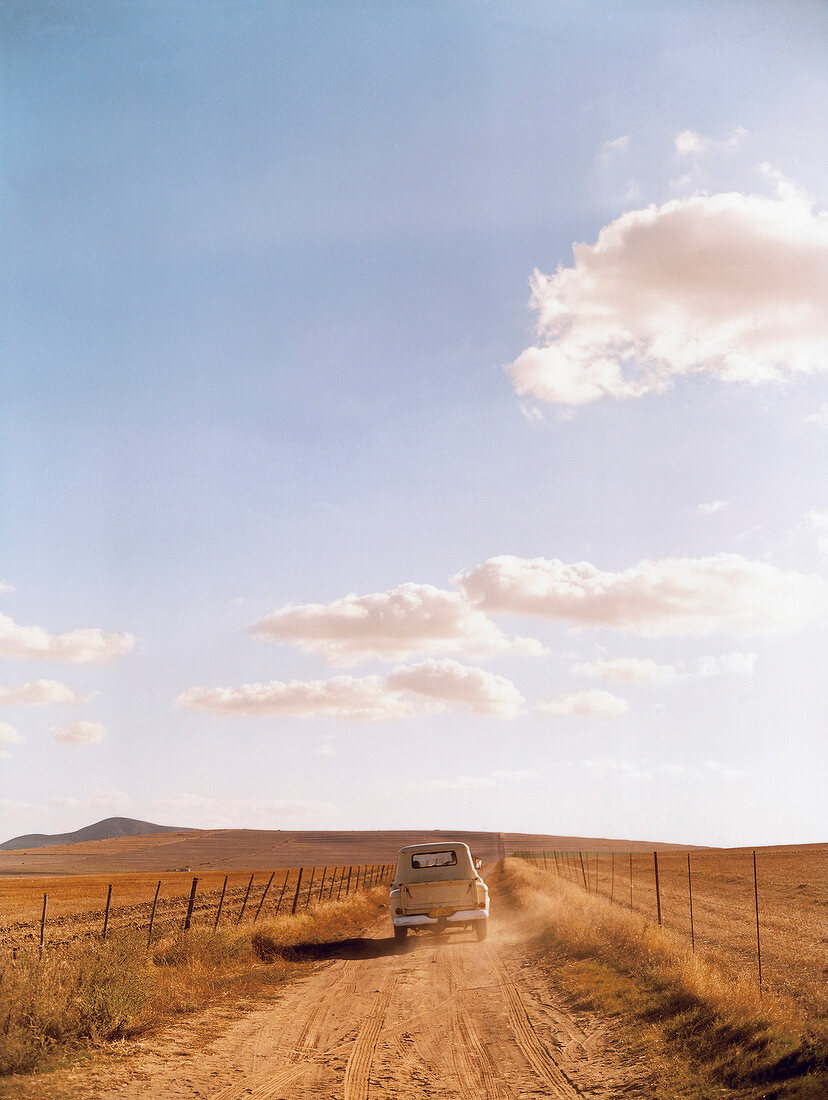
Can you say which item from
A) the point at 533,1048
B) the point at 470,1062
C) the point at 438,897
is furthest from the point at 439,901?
the point at 470,1062

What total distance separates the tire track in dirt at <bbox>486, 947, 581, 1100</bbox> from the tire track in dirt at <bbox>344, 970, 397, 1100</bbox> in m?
1.76

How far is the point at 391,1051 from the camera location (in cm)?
1030

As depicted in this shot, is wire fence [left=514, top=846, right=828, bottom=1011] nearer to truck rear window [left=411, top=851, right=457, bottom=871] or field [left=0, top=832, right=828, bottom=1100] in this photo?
field [left=0, top=832, right=828, bottom=1100]

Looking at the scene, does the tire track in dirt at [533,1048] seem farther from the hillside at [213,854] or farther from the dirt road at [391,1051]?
the hillside at [213,854]

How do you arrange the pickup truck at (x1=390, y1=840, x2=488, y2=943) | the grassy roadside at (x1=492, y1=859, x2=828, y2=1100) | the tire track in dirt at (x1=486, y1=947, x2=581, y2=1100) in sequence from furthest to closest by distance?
the pickup truck at (x1=390, y1=840, x2=488, y2=943), the tire track in dirt at (x1=486, y1=947, x2=581, y2=1100), the grassy roadside at (x1=492, y1=859, x2=828, y2=1100)

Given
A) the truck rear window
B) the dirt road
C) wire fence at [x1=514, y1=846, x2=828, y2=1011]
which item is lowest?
wire fence at [x1=514, y1=846, x2=828, y2=1011]

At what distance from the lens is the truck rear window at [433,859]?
21625 mm

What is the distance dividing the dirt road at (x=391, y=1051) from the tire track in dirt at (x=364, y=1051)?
Result: 15mm

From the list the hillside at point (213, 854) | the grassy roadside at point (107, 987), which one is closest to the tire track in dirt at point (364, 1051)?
the grassy roadside at point (107, 987)

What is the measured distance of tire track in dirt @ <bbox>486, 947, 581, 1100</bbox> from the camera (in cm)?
885

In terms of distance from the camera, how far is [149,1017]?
1150 centimetres

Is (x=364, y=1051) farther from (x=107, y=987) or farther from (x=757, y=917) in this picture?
(x=757, y=917)

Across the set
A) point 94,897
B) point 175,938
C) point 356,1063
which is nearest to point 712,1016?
point 356,1063

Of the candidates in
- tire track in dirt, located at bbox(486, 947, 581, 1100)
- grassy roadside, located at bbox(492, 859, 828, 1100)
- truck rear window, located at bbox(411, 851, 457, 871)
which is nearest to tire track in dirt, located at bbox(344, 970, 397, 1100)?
tire track in dirt, located at bbox(486, 947, 581, 1100)
